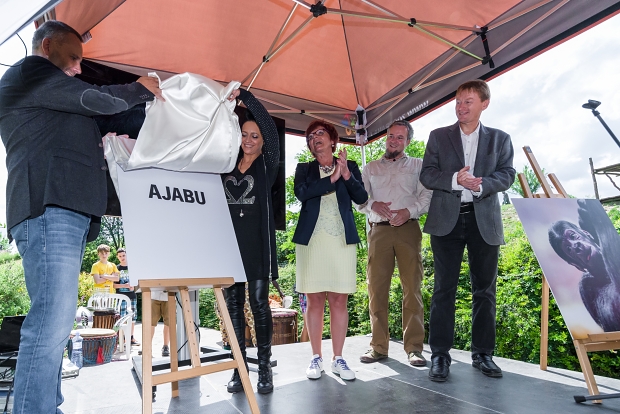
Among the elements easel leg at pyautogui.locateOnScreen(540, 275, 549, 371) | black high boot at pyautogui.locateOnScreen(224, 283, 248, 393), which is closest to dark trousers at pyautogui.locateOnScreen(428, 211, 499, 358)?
easel leg at pyautogui.locateOnScreen(540, 275, 549, 371)

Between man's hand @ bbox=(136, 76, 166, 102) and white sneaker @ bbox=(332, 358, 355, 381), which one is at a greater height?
man's hand @ bbox=(136, 76, 166, 102)

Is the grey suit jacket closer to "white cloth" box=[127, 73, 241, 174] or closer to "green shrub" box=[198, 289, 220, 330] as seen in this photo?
"white cloth" box=[127, 73, 241, 174]

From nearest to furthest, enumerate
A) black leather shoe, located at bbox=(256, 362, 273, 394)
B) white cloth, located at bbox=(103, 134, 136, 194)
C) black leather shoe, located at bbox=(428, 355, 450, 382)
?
white cloth, located at bbox=(103, 134, 136, 194), black leather shoe, located at bbox=(256, 362, 273, 394), black leather shoe, located at bbox=(428, 355, 450, 382)

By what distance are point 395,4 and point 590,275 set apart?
2.41m

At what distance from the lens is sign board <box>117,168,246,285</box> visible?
1.76 meters

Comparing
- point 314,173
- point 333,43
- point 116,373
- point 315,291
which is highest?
point 333,43

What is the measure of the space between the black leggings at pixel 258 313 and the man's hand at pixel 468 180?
4.27 feet

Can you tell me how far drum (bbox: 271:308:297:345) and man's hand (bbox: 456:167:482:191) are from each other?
3.49 metres

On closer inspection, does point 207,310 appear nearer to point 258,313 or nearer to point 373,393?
point 258,313

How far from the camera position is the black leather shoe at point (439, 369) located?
2.58 m

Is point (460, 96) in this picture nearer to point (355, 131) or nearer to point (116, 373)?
point (355, 131)

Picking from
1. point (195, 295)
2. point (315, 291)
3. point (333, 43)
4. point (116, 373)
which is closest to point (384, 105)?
point (333, 43)

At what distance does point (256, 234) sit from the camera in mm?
2469

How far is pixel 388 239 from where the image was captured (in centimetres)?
329
